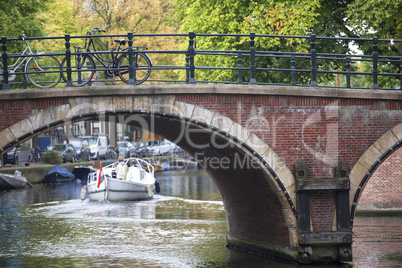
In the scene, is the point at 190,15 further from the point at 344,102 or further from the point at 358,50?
the point at 344,102

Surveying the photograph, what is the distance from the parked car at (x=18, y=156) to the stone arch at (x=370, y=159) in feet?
79.3

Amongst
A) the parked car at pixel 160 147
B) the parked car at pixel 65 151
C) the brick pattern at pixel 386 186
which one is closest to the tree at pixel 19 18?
the brick pattern at pixel 386 186

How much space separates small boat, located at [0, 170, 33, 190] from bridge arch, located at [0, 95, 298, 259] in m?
17.5

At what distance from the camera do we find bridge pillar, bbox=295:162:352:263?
492 inches

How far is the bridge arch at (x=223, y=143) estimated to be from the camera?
11.5m

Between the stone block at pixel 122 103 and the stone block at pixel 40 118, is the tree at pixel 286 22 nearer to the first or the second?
the stone block at pixel 122 103

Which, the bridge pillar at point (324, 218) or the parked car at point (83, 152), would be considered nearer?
the bridge pillar at point (324, 218)

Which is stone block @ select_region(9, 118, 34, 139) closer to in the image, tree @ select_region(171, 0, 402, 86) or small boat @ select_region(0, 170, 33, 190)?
tree @ select_region(171, 0, 402, 86)

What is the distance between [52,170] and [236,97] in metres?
23.9

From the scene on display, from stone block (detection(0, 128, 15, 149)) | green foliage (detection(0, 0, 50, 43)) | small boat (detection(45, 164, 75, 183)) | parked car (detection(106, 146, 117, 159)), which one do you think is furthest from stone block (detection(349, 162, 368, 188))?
parked car (detection(106, 146, 117, 159))

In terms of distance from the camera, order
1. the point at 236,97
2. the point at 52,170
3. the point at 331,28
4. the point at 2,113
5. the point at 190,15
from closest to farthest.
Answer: the point at 2,113 < the point at 236,97 < the point at 331,28 < the point at 190,15 < the point at 52,170

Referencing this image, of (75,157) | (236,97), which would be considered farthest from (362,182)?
(75,157)

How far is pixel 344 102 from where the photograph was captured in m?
12.8

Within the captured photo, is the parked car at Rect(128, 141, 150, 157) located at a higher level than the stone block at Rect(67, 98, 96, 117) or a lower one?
lower
